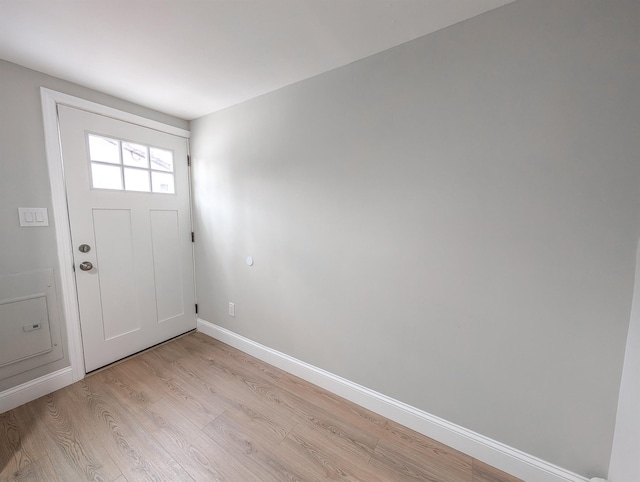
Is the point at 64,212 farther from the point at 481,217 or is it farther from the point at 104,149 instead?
the point at 481,217

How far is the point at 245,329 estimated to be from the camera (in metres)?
→ 2.31

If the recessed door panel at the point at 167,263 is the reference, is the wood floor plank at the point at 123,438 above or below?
below

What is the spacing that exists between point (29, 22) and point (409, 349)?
271cm

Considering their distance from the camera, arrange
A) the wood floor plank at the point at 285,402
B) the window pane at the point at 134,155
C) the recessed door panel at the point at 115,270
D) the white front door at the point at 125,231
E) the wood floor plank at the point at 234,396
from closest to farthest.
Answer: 1. the wood floor plank at the point at 285,402
2. the wood floor plank at the point at 234,396
3. the white front door at the point at 125,231
4. the recessed door panel at the point at 115,270
5. the window pane at the point at 134,155

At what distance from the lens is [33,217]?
166 centimetres

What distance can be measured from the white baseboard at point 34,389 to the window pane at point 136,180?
152 cm

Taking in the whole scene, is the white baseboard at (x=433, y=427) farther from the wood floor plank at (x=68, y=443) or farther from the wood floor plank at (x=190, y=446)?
the wood floor plank at (x=68, y=443)

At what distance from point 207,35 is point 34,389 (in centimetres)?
261

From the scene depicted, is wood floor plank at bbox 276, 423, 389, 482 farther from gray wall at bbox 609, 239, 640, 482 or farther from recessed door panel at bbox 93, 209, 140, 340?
recessed door panel at bbox 93, 209, 140, 340

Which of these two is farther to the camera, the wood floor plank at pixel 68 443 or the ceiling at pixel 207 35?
the wood floor plank at pixel 68 443

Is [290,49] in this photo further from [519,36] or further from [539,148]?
[539,148]

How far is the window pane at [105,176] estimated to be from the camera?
193cm

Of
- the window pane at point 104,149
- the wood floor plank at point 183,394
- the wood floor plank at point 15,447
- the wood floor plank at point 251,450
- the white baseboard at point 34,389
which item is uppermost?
the window pane at point 104,149

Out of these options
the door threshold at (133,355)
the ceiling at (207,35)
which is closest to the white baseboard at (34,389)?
the door threshold at (133,355)
